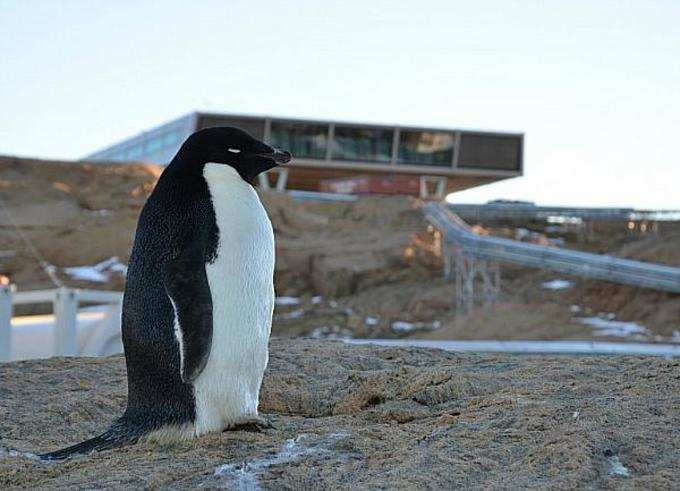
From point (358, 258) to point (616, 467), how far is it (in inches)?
966

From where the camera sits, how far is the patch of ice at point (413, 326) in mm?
23406

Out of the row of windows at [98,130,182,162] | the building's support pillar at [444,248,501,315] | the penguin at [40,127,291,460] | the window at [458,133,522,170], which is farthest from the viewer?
the window at [458,133,522,170]

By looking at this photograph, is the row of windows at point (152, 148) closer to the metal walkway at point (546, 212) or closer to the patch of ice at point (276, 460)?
the metal walkway at point (546, 212)

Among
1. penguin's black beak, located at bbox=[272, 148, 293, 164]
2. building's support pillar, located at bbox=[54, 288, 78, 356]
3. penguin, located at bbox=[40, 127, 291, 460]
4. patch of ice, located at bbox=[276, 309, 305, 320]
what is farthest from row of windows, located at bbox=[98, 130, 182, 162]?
penguin, located at bbox=[40, 127, 291, 460]

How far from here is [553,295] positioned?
82.3ft

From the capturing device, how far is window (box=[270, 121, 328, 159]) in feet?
145

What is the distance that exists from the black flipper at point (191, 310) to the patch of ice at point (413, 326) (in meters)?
19.5

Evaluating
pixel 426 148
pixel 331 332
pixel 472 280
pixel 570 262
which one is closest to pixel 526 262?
pixel 570 262

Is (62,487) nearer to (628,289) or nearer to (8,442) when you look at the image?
(8,442)

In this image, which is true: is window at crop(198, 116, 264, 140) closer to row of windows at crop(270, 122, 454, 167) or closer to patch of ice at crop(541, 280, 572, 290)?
row of windows at crop(270, 122, 454, 167)

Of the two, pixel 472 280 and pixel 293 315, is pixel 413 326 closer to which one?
pixel 472 280

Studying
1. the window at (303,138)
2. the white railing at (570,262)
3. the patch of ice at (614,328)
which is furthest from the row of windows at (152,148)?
the patch of ice at (614,328)

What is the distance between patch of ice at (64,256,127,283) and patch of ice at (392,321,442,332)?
25.9ft

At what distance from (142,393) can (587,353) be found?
5.80 metres
